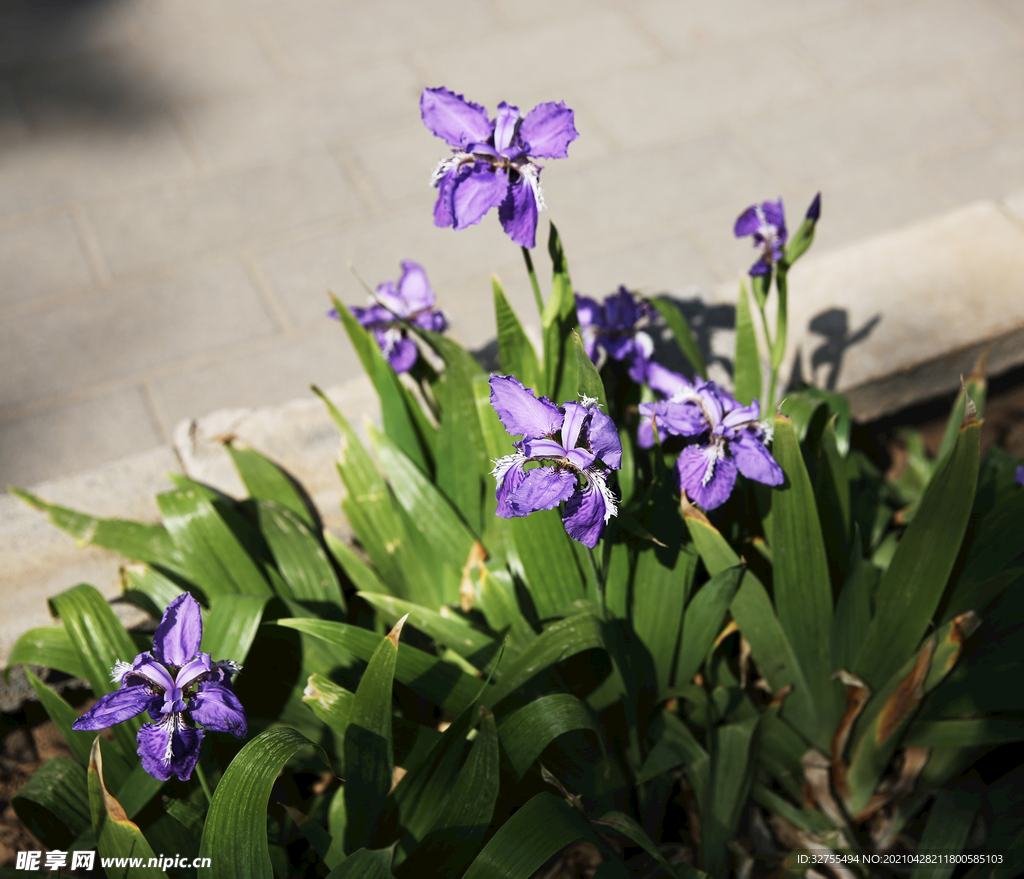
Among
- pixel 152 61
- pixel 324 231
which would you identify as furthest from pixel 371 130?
pixel 152 61

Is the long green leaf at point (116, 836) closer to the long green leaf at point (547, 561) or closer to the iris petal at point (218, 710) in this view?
the iris petal at point (218, 710)

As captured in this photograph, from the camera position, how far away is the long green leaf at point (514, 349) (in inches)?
54.3

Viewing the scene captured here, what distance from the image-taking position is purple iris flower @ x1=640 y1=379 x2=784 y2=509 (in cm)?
120

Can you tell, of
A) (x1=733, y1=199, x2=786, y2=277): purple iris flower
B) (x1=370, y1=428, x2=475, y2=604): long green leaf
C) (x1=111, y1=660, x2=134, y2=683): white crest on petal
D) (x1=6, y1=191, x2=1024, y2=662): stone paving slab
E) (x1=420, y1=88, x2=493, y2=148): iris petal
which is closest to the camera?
(x1=111, y1=660, x2=134, y2=683): white crest on petal

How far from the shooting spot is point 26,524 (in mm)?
1659

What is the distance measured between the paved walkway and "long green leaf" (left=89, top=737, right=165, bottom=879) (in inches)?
45.5

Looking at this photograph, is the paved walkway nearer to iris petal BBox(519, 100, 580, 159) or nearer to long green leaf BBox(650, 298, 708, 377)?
long green leaf BBox(650, 298, 708, 377)

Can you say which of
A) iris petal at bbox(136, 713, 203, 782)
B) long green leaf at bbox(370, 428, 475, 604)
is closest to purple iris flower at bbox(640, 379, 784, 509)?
long green leaf at bbox(370, 428, 475, 604)

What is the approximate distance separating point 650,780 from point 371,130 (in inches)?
90.5

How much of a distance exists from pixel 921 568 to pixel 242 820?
1006 mm

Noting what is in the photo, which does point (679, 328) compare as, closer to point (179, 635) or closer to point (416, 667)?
point (416, 667)

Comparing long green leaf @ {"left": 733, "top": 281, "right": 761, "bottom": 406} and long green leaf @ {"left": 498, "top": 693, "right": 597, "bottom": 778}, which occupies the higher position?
long green leaf @ {"left": 733, "top": 281, "right": 761, "bottom": 406}

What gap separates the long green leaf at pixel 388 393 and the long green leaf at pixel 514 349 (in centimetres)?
24

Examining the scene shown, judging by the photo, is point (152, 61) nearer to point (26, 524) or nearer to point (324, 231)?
point (324, 231)
